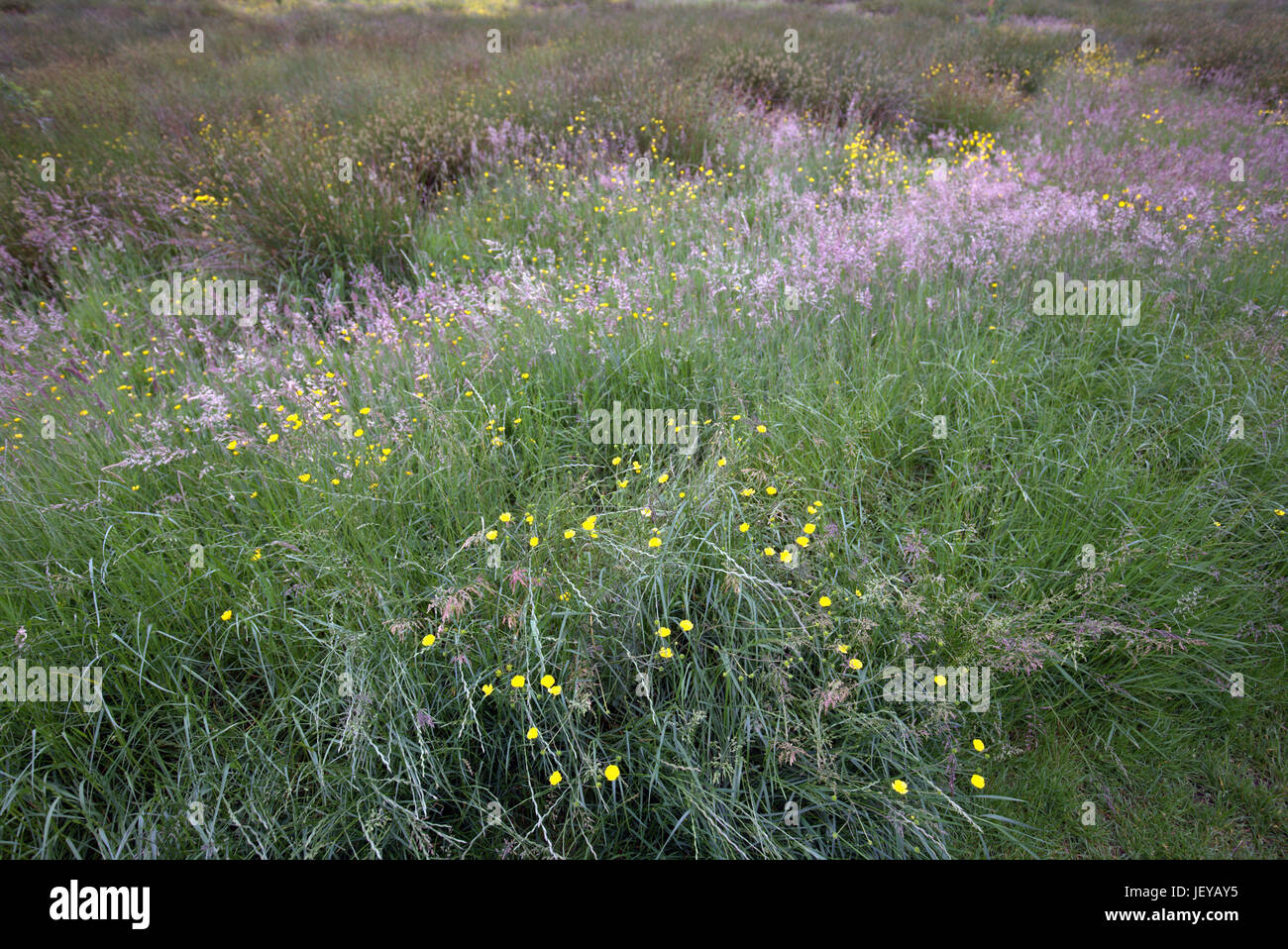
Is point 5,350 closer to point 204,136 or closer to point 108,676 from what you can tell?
point 108,676

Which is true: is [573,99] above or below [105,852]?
above

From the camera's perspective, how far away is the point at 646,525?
7.09 ft

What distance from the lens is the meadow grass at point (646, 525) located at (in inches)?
70.1

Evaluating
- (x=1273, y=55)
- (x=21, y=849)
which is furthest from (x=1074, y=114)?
(x=21, y=849)

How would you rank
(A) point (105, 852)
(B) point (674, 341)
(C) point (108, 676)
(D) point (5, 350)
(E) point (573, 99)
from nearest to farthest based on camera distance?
1. (A) point (105, 852)
2. (C) point (108, 676)
3. (B) point (674, 341)
4. (D) point (5, 350)
5. (E) point (573, 99)

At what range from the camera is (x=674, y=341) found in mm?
3066

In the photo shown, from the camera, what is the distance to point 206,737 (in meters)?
1.76

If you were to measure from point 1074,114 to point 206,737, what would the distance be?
9498 millimetres

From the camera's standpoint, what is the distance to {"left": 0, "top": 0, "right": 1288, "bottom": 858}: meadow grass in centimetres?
178

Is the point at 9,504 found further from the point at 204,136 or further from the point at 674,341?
the point at 204,136

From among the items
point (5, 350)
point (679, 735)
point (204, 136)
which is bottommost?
point (679, 735)

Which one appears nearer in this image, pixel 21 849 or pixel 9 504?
pixel 21 849

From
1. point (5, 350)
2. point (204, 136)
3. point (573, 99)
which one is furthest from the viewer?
point (573, 99)
